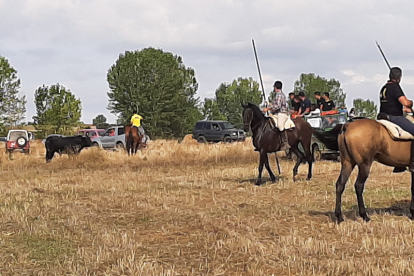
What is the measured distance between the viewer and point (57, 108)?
2180 inches

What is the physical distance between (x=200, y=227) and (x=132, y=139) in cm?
1537

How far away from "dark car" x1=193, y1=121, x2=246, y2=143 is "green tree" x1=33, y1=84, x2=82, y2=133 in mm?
16753

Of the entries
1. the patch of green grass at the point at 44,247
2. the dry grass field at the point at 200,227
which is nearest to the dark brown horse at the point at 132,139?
the dry grass field at the point at 200,227

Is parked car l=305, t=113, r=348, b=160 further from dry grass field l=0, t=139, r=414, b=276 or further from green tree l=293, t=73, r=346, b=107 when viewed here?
green tree l=293, t=73, r=346, b=107

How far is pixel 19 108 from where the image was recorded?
59875 mm

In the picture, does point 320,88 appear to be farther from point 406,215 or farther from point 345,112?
point 406,215

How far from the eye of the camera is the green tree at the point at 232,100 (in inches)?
3615

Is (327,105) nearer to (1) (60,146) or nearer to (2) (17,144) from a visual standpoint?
(1) (60,146)

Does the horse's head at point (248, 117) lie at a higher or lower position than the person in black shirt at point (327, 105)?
lower

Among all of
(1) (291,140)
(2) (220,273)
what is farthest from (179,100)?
(2) (220,273)

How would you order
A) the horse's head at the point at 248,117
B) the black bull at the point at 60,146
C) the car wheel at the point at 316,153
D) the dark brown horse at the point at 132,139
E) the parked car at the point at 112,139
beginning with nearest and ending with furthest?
the horse's head at the point at 248,117 < the car wheel at the point at 316,153 < the black bull at the point at 60,146 < the dark brown horse at the point at 132,139 < the parked car at the point at 112,139

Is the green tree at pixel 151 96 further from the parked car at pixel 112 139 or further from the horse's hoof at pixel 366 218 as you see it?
the horse's hoof at pixel 366 218

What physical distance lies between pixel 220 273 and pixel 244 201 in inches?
202

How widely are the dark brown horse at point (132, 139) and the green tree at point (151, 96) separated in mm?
35158
